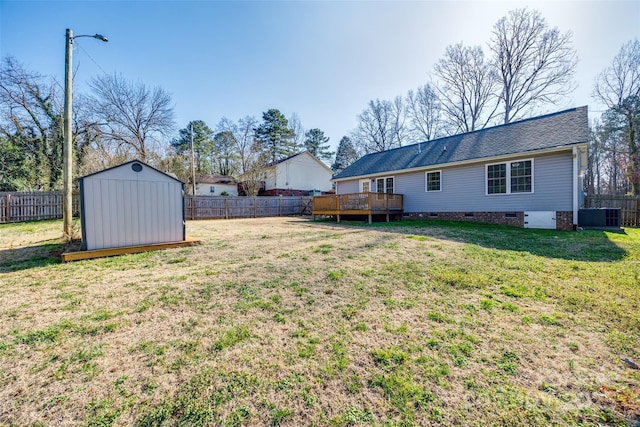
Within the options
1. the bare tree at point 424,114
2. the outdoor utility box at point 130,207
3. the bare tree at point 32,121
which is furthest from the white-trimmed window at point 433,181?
the bare tree at point 32,121

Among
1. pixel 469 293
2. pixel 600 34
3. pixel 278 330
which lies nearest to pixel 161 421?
pixel 278 330

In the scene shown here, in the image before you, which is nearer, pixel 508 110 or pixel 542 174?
pixel 542 174

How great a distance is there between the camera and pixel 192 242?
6703 millimetres

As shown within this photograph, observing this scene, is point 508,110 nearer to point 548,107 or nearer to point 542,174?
point 548,107

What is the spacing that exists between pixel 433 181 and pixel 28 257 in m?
14.0

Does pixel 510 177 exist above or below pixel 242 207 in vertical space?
above

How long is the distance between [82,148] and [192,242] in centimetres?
1923

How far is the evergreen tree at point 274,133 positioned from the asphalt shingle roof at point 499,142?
19.5 metres

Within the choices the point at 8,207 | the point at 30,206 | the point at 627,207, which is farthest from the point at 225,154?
the point at 627,207

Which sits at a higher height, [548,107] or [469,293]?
[548,107]

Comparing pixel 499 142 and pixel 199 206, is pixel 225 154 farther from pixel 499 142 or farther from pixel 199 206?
pixel 499 142

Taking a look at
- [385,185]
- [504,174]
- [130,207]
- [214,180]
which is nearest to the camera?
[130,207]

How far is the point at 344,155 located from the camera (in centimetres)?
3894

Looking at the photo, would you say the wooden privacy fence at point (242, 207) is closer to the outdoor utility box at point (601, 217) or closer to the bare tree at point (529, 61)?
the outdoor utility box at point (601, 217)
